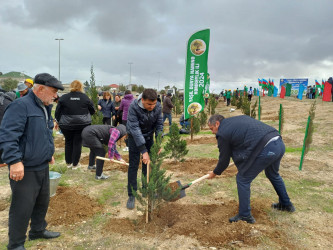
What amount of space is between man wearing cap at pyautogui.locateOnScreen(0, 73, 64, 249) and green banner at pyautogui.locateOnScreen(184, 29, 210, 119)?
5.71m

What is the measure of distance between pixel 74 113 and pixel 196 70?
13.8ft

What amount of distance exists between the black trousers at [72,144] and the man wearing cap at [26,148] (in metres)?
2.73

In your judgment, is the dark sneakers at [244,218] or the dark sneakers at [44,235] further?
the dark sneakers at [244,218]

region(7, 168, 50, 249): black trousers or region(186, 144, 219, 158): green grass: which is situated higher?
region(7, 168, 50, 249): black trousers

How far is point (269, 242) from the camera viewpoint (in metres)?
2.93

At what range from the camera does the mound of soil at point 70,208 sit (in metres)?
3.57

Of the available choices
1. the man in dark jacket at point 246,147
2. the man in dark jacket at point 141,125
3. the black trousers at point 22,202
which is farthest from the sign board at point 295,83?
the black trousers at point 22,202

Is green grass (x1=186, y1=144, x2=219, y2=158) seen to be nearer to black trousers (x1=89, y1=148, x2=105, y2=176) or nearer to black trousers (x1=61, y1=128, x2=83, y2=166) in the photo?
black trousers (x1=89, y1=148, x2=105, y2=176)

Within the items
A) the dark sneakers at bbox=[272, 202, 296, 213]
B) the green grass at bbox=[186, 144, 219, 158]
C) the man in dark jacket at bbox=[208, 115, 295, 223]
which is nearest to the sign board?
the green grass at bbox=[186, 144, 219, 158]

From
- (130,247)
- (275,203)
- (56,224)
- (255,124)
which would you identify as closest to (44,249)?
(56,224)

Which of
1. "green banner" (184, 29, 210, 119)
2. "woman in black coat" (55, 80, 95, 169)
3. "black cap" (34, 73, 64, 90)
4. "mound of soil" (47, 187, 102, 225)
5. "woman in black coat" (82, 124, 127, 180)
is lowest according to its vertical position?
"mound of soil" (47, 187, 102, 225)

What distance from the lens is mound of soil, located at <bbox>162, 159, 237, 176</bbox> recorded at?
579 cm

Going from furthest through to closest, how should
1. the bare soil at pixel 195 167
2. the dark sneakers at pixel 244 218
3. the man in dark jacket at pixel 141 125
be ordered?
the bare soil at pixel 195 167
the man in dark jacket at pixel 141 125
the dark sneakers at pixel 244 218

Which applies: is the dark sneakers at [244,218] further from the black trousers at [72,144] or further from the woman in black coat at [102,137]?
the black trousers at [72,144]
